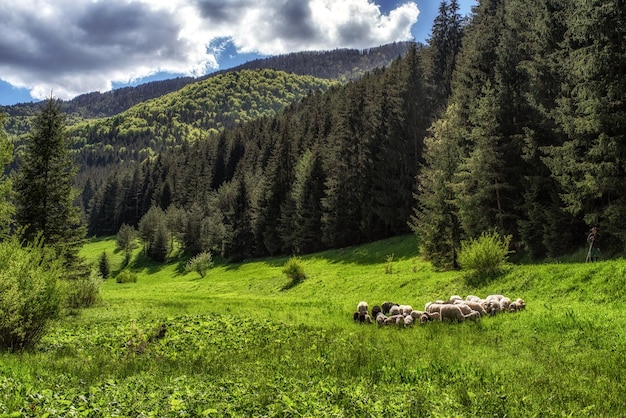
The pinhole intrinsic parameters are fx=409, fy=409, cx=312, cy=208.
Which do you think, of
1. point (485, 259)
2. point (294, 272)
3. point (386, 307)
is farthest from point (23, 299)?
point (294, 272)

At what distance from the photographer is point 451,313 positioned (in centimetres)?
1448

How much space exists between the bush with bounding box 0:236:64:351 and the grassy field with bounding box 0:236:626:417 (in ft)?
2.52

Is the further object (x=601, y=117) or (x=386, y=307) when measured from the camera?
(x=601, y=117)

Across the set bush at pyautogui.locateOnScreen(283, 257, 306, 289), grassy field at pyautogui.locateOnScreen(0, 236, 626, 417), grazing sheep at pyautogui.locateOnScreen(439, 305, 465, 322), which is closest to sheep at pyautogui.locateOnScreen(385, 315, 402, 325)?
grassy field at pyautogui.locateOnScreen(0, 236, 626, 417)

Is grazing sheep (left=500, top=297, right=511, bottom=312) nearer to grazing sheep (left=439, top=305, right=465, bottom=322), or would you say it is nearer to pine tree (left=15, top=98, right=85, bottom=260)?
grazing sheep (left=439, top=305, right=465, bottom=322)

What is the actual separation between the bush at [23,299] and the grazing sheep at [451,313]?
1321 centimetres

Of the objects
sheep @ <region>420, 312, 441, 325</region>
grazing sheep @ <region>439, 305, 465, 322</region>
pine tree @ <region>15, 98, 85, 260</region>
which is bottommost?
sheep @ <region>420, 312, 441, 325</region>

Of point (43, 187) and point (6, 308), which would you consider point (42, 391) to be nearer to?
point (6, 308)

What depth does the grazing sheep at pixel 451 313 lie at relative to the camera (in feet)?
47.4

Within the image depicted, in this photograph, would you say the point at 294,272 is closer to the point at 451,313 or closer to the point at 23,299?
the point at 451,313

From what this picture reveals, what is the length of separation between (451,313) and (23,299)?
44.8 feet

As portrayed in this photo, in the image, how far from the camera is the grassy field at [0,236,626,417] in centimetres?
695

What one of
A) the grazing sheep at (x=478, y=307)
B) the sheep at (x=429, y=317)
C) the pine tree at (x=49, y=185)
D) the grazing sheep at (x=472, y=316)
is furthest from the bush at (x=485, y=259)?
the pine tree at (x=49, y=185)

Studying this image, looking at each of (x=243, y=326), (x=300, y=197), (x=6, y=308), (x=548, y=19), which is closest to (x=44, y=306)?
(x=6, y=308)
